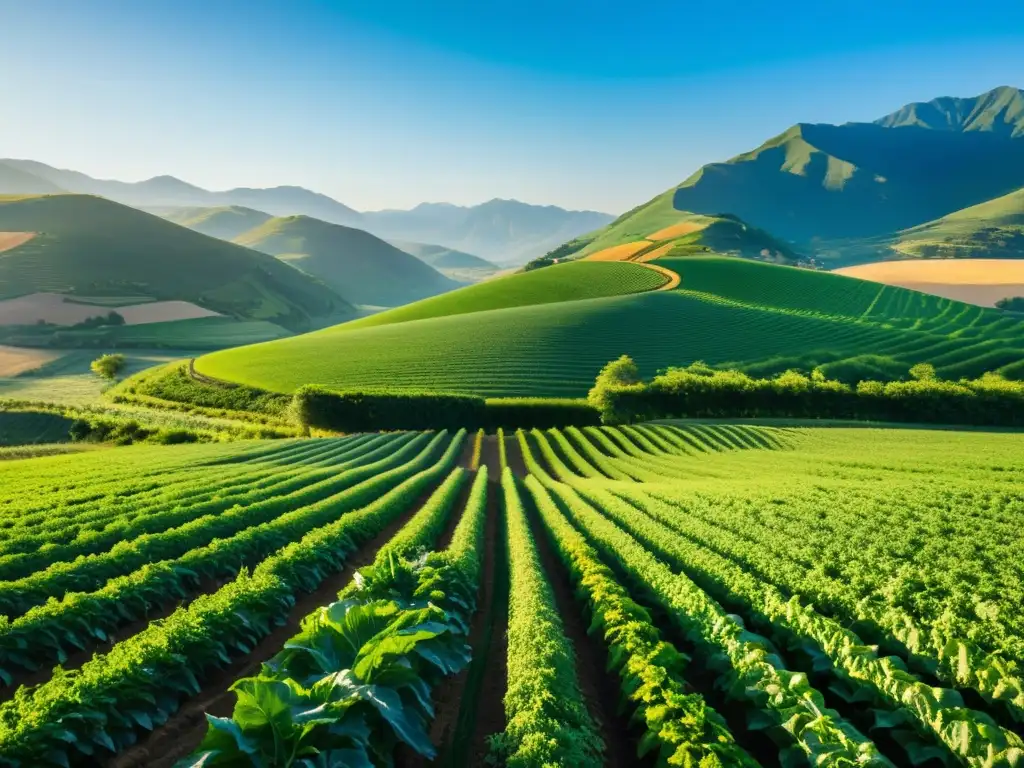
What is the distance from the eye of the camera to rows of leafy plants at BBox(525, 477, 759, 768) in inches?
241

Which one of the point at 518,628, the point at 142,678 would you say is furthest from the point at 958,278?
the point at 142,678

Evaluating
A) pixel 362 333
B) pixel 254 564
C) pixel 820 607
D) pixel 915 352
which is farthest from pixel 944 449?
pixel 362 333

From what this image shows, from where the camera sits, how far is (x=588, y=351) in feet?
235

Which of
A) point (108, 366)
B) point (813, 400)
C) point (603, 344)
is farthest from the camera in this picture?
point (108, 366)

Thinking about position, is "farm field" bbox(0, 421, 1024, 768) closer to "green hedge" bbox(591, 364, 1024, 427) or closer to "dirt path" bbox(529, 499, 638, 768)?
"dirt path" bbox(529, 499, 638, 768)

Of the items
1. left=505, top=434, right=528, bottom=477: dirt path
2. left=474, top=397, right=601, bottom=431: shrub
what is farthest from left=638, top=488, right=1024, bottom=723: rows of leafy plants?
left=474, top=397, right=601, bottom=431: shrub

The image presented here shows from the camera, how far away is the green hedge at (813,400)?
47.5m

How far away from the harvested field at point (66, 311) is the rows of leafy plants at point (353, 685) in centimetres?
14476

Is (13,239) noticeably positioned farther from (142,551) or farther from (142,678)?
(142,678)

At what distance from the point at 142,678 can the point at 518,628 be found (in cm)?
553

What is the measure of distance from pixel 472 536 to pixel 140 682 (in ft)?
29.6

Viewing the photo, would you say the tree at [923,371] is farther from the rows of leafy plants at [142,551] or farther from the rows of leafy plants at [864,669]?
the rows of leafy plants at [142,551]

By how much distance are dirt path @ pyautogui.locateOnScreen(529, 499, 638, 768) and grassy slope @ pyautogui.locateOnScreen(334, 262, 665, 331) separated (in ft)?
286

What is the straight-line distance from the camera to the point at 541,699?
23.2 ft
